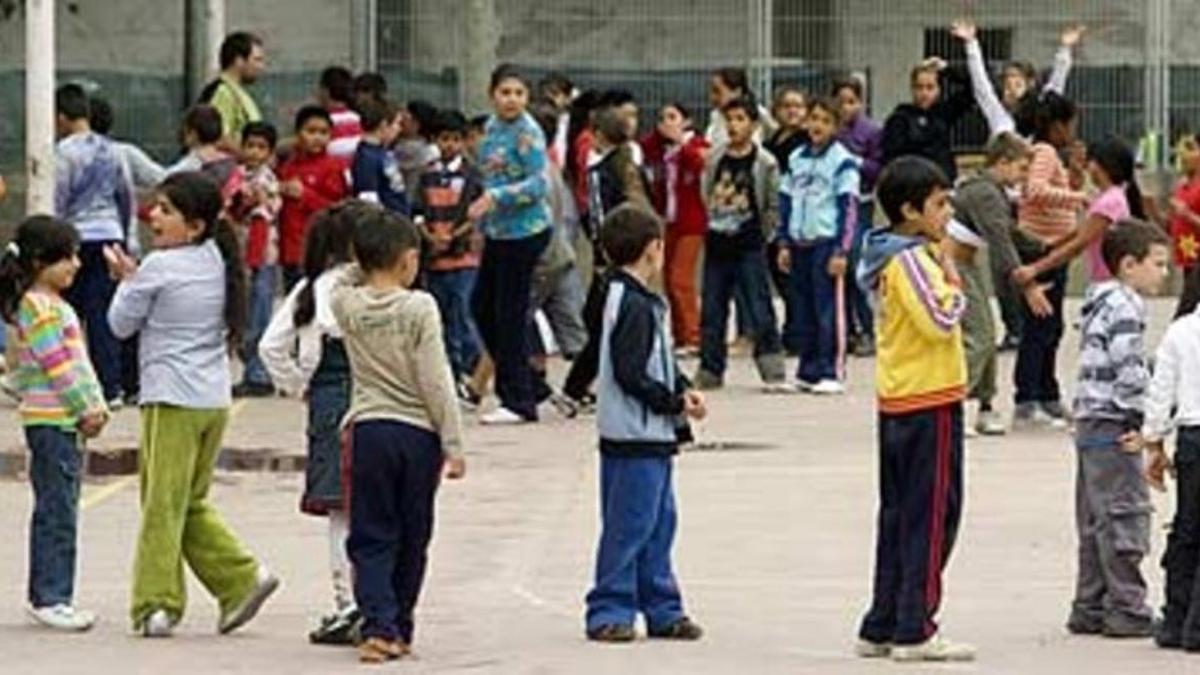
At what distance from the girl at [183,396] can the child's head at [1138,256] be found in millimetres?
3047

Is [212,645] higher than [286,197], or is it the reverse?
[286,197]

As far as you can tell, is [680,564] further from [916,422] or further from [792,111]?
[792,111]

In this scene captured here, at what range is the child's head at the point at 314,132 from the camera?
20984 millimetres

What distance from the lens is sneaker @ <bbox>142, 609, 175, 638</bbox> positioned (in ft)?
39.9

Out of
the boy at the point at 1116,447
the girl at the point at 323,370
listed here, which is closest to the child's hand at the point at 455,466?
the girl at the point at 323,370

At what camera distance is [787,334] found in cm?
2353

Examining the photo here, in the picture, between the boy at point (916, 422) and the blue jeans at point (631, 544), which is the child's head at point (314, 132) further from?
the boy at point (916, 422)

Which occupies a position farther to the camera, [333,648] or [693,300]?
[693,300]

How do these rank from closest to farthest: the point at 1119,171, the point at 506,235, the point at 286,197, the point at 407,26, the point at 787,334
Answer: the point at 1119,171
the point at 506,235
the point at 286,197
the point at 787,334
the point at 407,26

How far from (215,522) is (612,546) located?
1432mm

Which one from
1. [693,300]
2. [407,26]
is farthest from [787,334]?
[407,26]

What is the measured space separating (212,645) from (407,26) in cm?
1774

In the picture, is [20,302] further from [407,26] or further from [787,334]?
[407,26]

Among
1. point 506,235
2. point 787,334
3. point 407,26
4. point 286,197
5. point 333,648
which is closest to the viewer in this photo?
point 333,648
